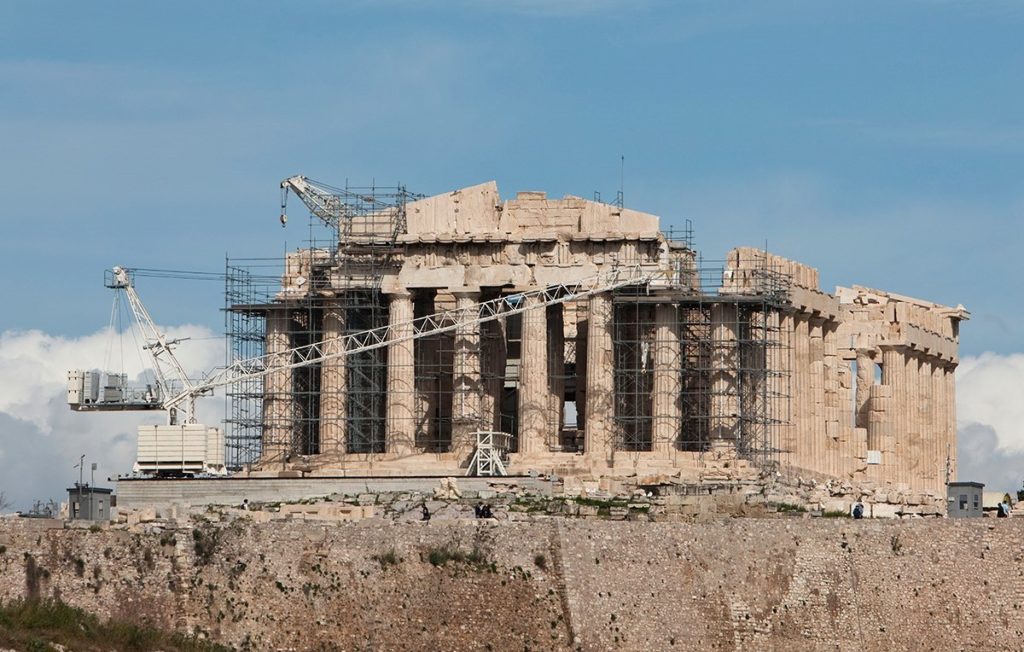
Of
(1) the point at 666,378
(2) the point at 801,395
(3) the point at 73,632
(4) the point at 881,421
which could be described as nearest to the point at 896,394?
(4) the point at 881,421

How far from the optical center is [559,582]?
94.9 metres

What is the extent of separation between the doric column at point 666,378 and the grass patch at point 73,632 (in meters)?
34.0

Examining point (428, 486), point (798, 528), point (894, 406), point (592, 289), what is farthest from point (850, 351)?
point (798, 528)

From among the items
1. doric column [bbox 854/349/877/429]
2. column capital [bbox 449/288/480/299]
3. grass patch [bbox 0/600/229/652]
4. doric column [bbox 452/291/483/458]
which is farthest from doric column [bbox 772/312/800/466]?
grass patch [bbox 0/600/229/652]

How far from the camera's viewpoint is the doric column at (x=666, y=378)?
119750mm

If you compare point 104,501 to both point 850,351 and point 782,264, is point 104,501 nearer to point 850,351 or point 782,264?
point 782,264

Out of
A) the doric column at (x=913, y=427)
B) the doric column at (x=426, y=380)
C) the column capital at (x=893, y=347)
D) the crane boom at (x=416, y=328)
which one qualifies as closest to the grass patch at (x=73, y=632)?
the crane boom at (x=416, y=328)

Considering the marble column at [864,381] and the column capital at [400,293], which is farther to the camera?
the marble column at [864,381]

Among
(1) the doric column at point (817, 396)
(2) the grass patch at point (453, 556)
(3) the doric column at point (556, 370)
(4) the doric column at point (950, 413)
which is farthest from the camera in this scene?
(4) the doric column at point (950, 413)

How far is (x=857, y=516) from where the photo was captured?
106 metres

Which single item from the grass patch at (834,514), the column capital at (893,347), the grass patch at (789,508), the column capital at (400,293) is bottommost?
the grass patch at (834,514)

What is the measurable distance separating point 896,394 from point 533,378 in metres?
20.4

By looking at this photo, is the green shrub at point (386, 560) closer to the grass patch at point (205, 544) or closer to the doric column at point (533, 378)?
the grass patch at point (205, 544)

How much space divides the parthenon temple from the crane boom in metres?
0.13
